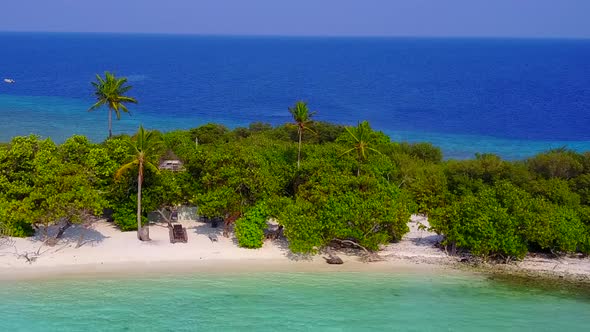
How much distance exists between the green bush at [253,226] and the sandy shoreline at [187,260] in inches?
24.3

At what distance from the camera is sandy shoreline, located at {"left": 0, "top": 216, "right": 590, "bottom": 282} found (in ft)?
104

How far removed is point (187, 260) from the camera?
33500mm

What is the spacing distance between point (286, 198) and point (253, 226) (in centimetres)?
272

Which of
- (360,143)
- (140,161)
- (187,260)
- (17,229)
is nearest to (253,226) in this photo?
(187,260)

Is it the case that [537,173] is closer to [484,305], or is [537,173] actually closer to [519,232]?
[519,232]

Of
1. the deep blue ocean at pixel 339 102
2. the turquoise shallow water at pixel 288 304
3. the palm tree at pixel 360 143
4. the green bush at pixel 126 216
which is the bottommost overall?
the turquoise shallow water at pixel 288 304

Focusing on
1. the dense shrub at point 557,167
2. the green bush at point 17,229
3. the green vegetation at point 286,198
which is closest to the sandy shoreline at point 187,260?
the green bush at point 17,229

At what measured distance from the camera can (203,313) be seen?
91.6 feet

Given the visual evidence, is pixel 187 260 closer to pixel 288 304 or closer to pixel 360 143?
pixel 288 304

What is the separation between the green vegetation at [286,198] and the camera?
32.9 meters

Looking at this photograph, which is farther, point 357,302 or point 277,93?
point 277,93

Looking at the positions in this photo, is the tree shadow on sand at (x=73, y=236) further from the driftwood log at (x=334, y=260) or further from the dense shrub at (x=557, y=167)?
the dense shrub at (x=557, y=167)

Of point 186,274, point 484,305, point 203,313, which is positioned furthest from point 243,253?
point 484,305

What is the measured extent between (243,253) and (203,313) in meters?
6.96
